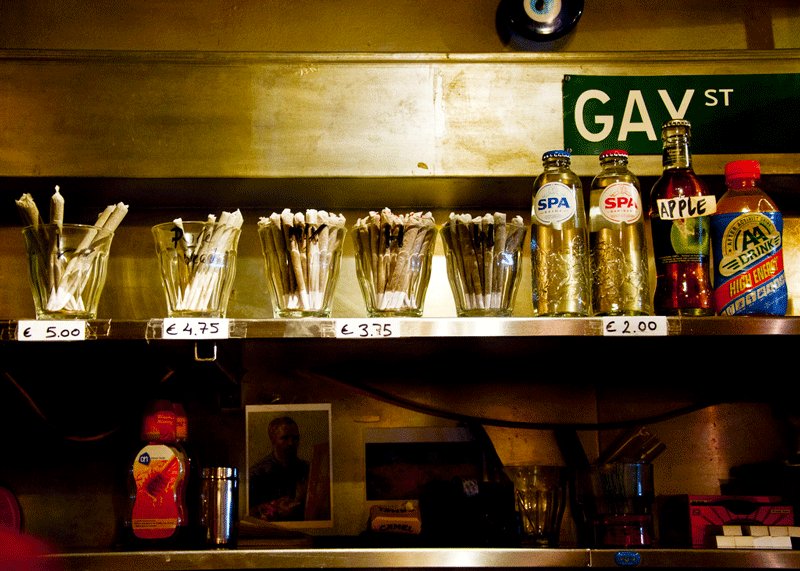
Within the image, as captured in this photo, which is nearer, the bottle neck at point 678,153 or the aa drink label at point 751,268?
the aa drink label at point 751,268

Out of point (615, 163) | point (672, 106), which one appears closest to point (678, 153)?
point (615, 163)

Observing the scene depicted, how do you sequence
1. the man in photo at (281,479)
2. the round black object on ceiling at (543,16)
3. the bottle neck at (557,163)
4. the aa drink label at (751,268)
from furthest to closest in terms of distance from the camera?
1. the round black object on ceiling at (543,16)
2. the man in photo at (281,479)
3. the bottle neck at (557,163)
4. the aa drink label at (751,268)

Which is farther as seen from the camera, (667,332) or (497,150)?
(497,150)

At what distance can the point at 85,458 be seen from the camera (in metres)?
1.85

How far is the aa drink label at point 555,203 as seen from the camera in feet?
5.09

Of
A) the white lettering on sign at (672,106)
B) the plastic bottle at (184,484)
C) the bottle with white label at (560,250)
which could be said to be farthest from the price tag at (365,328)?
the white lettering on sign at (672,106)

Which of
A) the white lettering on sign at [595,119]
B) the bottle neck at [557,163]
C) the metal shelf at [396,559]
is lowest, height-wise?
the metal shelf at [396,559]

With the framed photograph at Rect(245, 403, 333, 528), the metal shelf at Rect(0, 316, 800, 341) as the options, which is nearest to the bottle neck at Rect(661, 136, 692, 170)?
the metal shelf at Rect(0, 316, 800, 341)

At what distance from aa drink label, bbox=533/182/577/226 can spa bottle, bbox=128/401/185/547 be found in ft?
2.70

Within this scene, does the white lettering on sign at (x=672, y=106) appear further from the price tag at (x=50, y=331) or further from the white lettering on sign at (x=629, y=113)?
the price tag at (x=50, y=331)

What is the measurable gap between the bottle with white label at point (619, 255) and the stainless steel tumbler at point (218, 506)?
0.79m

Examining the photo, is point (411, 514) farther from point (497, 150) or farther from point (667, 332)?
point (497, 150)

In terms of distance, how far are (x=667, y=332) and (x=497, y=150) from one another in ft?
1.90

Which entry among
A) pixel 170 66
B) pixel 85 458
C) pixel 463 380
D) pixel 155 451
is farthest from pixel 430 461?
pixel 170 66
